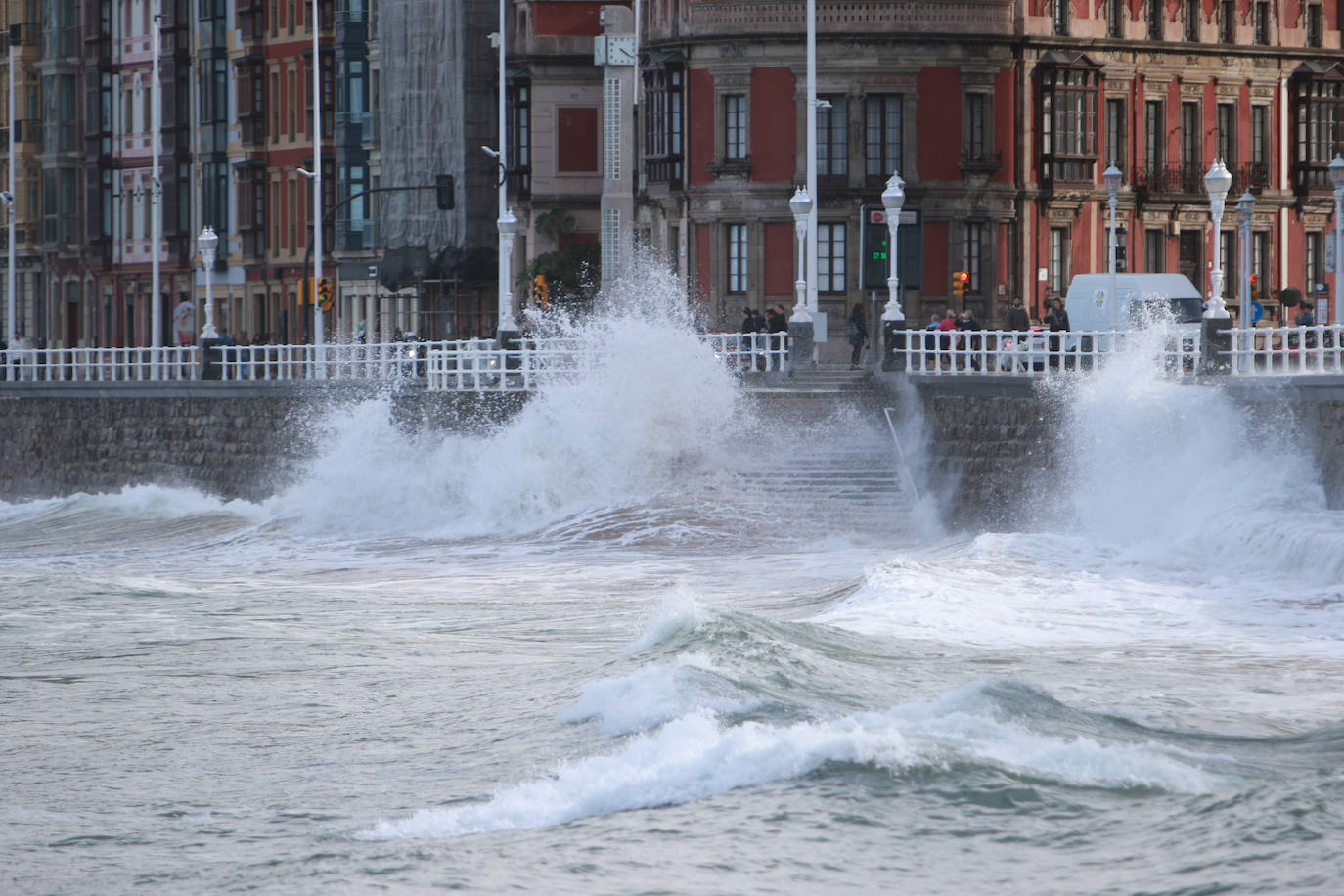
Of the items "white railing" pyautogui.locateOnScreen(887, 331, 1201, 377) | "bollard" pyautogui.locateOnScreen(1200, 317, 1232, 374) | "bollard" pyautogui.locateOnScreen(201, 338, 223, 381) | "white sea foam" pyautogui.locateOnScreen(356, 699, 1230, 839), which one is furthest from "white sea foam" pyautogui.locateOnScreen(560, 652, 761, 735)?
"bollard" pyautogui.locateOnScreen(201, 338, 223, 381)

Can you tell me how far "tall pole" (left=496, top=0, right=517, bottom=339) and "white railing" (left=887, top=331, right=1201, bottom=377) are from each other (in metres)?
7.68

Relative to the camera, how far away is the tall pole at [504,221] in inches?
1852

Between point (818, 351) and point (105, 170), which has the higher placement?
point (105, 170)

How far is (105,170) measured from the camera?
262 feet

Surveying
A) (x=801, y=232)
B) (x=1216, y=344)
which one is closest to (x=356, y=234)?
(x=801, y=232)

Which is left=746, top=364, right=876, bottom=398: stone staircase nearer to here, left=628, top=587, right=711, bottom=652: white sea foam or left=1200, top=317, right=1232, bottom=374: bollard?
left=1200, top=317, right=1232, bottom=374: bollard

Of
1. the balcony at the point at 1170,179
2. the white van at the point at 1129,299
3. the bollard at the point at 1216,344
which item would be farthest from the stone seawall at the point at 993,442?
the balcony at the point at 1170,179

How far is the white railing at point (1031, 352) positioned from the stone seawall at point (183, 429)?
6663mm

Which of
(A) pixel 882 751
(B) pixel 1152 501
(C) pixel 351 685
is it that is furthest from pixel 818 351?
(A) pixel 882 751

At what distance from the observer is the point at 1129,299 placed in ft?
152

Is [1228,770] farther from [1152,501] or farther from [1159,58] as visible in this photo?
[1159,58]

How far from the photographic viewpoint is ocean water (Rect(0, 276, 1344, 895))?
14734 mm

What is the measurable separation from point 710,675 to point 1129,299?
28.3m

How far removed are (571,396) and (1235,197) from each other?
23.5m
